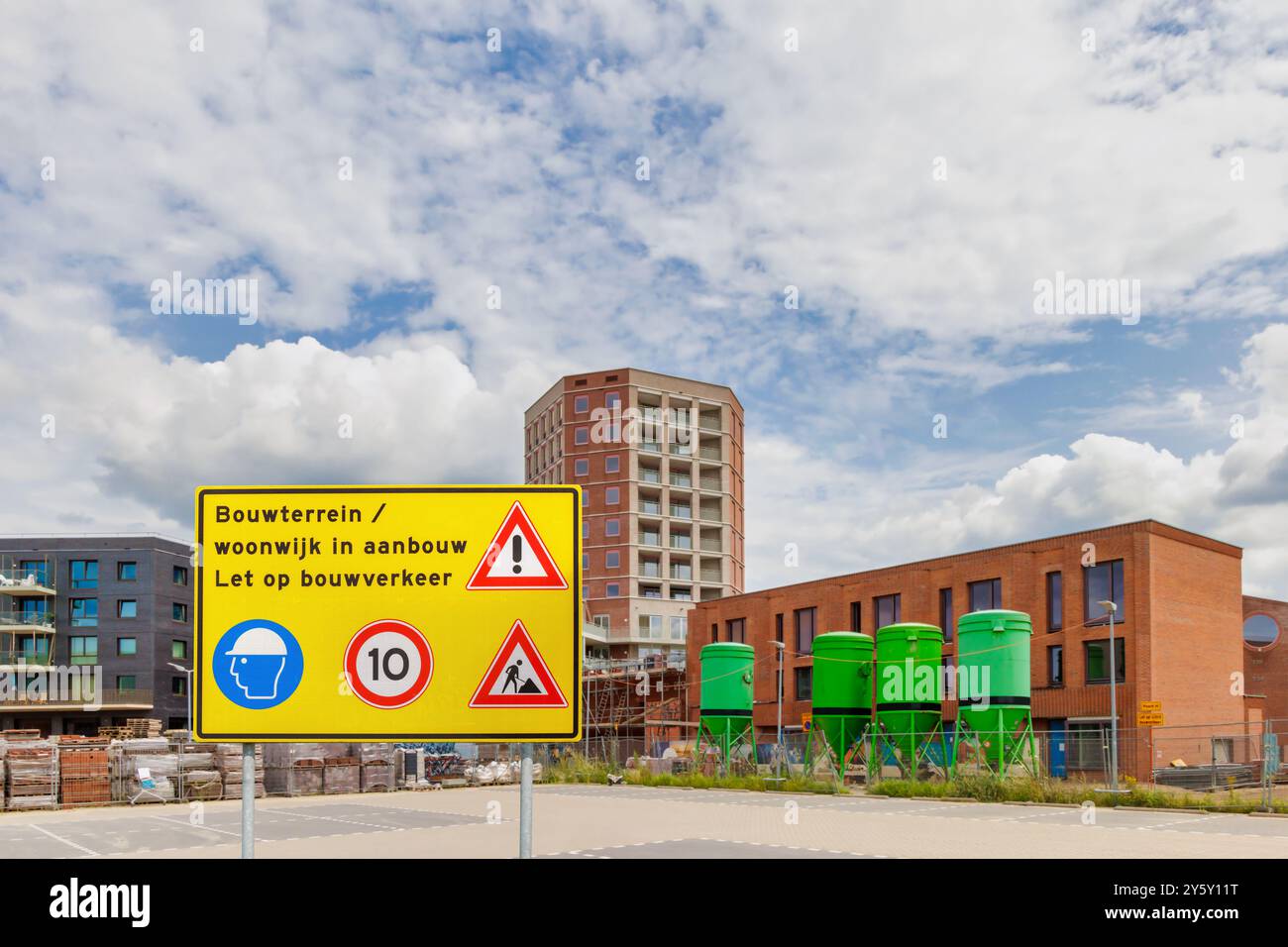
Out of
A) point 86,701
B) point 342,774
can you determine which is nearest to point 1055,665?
point 342,774

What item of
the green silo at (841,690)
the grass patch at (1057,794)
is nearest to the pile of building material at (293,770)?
the green silo at (841,690)

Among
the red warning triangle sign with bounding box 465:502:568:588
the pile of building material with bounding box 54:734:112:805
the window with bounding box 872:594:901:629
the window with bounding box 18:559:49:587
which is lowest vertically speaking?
the pile of building material with bounding box 54:734:112:805

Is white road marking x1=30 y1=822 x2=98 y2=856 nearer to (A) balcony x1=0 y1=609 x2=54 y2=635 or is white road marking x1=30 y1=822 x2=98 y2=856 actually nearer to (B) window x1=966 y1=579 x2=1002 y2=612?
(B) window x1=966 y1=579 x2=1002 y2=612

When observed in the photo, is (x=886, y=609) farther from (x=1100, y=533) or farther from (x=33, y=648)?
(x=33, y=648)

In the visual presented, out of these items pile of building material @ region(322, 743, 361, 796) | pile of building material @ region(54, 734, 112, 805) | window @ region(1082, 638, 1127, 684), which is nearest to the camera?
pile of building material @ region(54, 734, 112, 805)

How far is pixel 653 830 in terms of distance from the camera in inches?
811

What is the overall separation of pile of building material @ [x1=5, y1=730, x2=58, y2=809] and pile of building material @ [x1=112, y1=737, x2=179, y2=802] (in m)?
2.09

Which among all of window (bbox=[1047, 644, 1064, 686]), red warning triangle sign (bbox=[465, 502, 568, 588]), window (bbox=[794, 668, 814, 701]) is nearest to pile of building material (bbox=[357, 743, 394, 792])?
window (bbox=[794, 668, 814, 701])

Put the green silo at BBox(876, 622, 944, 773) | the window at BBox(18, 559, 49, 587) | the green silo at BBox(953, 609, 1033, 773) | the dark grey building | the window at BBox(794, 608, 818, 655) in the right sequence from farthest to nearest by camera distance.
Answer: the window at BBox(18, 559, 49, 587) → the dark grey building → the window at BBox(794, 608, 818, 655) → the green silo at BBox(876, 622, 944, 773) → the green silo at BBox(953, 609, 1033, 773)

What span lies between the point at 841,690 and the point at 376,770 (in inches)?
639

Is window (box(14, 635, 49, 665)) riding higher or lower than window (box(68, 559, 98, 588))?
lower

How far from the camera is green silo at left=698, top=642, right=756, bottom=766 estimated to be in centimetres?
4362

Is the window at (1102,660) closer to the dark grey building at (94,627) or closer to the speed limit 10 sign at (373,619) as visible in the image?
the speed limit 10 sign at (373,619)
